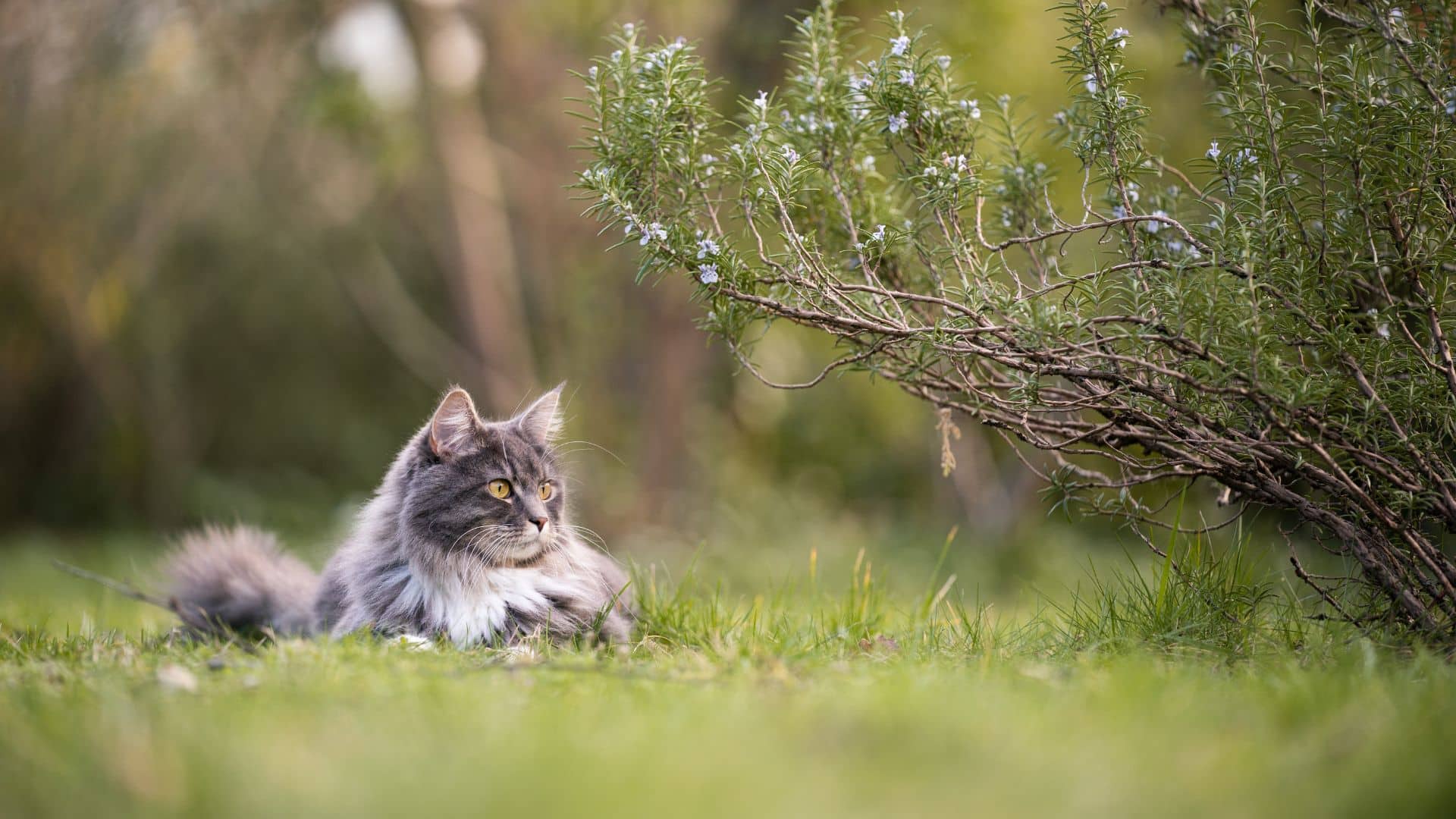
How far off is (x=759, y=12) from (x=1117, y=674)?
270 inches

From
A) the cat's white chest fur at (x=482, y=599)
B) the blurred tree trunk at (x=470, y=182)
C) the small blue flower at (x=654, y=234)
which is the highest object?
the blurred tree trunk at (x=470, y=182)

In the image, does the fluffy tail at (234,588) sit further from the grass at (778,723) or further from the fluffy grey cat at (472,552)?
the grass at (778,723)

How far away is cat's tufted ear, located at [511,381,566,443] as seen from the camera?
4.11 m

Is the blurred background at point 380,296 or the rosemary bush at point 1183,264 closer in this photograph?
the rosemary bush at point 1183,264

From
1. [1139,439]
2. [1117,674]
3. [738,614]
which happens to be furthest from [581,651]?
[1139,439]

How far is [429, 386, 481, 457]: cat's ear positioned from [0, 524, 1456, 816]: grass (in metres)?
0.84

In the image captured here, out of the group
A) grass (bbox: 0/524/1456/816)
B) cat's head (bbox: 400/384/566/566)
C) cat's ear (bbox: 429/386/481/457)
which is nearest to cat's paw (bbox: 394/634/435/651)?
grass (bbox: 0/524/1456/816)

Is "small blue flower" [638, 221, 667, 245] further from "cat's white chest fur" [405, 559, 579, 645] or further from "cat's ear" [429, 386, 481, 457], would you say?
"cat's white chest fur" [405, 559, 579, 645]

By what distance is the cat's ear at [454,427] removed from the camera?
3752mm

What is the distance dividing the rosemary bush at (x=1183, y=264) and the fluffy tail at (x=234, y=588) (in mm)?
2226

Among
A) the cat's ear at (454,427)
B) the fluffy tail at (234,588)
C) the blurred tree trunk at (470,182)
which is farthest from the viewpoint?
the blurred tree trunk at (470,182)

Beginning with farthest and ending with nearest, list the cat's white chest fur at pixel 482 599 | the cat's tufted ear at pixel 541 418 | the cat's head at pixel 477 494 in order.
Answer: the cat's tufted ear at pixel 541 418 < the cat's head at pixel 477 494 < the cat's white chest fur at pixel 482 599

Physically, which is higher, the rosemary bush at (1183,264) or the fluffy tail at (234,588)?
the rosemary bush at (1183,264)

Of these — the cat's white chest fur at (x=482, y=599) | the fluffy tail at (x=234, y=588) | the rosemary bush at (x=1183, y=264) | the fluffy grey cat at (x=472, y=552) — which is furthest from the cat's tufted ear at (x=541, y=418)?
the fluffy tail at (x=234, y=588)
